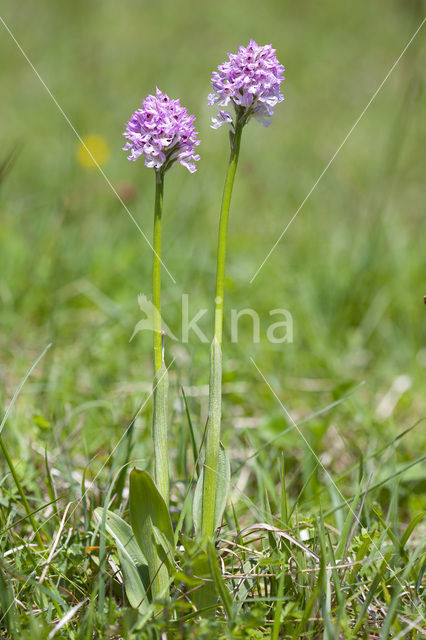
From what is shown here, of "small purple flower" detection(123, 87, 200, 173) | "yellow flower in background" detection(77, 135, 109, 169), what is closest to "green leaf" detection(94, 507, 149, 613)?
"small purple flower" detection(123, 87, 200, 173)

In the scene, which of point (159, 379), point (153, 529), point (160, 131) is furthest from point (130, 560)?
point (160, 131)

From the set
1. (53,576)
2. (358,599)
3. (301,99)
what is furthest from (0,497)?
(301,99)

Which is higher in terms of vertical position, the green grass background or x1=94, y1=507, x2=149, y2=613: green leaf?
the green grass background

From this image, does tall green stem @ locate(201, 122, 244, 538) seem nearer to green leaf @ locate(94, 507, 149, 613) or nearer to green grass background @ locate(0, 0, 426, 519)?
green leaf @ locate(94, 507, 149, 613)

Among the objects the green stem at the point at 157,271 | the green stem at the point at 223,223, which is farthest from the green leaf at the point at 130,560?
the green stem at the point at 223,223

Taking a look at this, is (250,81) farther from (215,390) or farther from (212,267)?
(212,267)

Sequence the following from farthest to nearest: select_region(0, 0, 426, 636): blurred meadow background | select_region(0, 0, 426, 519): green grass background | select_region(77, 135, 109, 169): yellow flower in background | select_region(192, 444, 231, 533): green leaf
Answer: select_region(77, 135, 109, 169): yellow flower in background
select_region(0, 0, 426, 519): green grass background
select_region(0, 0, 426, 636): blurred meadow background
select_region(192, 444, 231, 533): green leaf

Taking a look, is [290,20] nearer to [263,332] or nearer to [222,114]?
[263,332]
